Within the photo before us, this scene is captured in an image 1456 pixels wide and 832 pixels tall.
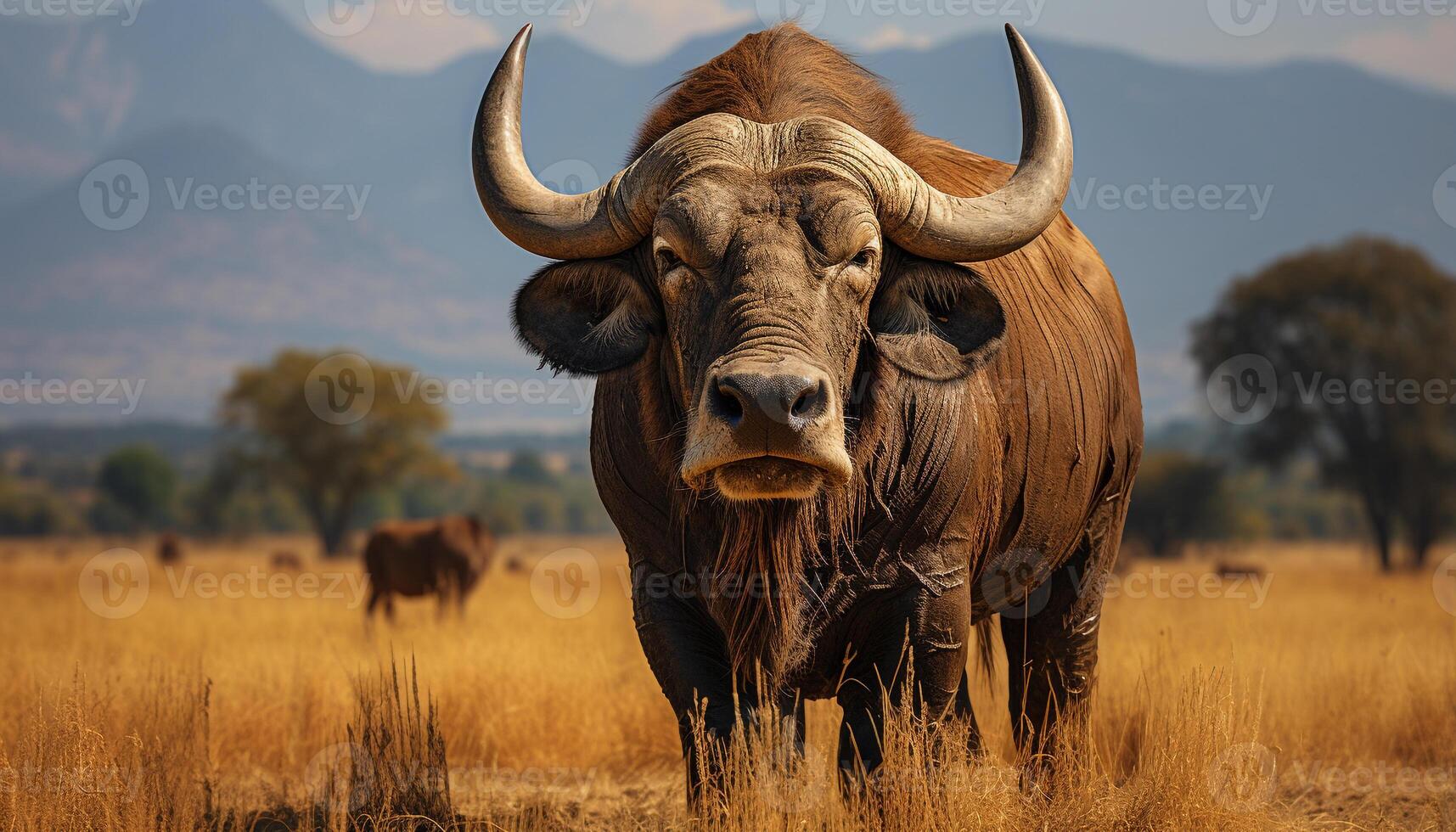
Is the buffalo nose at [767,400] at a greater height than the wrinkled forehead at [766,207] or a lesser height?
lesser

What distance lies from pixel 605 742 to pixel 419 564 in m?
10.3

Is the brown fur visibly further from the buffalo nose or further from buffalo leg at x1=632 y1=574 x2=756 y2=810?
the buffalo nose

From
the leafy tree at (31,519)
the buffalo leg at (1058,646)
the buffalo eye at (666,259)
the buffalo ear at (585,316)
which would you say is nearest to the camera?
the buffalo eye at (666,259)

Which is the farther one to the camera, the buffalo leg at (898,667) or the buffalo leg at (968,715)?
the buffalo leg at (968,715)

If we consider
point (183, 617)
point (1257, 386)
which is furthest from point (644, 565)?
point (1257, 386)

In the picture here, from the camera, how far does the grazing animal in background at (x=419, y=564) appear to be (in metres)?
17.3

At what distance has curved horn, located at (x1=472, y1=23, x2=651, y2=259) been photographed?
4520mm

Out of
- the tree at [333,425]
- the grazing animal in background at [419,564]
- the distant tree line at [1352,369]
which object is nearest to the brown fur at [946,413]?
the grazing animal in background at [419,564]

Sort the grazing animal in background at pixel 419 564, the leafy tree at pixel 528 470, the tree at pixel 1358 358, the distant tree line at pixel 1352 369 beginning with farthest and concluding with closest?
the leafy tree at pixel 528 470 → the tree at pixel 1358 358 → the distant tree line at pixel 1352 369 → the grazing animal in background at pixel 419 564

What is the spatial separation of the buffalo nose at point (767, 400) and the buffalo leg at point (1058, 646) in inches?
109

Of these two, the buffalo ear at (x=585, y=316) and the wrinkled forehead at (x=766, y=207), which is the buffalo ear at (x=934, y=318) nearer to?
the wrinkled forehead at (x=766, y=207)

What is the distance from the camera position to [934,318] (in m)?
4.55

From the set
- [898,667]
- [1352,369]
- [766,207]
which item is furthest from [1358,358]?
[766,207]

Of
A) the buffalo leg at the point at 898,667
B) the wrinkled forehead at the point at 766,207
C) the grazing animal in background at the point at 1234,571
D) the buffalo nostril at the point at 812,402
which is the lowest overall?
the grazing animal in background at the point at 1234,571
